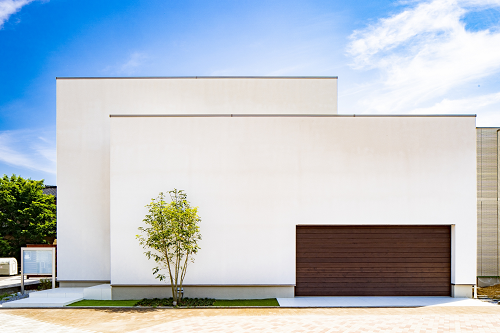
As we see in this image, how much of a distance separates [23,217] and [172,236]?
569 inches

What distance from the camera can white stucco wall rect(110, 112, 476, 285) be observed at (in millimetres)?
10180

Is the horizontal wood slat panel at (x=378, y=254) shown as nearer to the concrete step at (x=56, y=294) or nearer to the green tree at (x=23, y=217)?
the concrete step at (x=56, y=294)

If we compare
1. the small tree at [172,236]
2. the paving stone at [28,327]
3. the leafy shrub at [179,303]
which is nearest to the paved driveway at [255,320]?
the paving stone at [28,327]

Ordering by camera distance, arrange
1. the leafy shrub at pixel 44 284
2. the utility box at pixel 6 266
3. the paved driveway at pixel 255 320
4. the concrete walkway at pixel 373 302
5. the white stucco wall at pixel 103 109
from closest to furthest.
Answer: the paved driveway at pixel 255 320
the concrete walkway at pixel 373 302
the white stucco wall at pixel 103 109
the leafy shrub at pixel 44 284
the utility box at pixel 6 266

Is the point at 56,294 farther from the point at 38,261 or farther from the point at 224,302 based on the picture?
the point at 224,302

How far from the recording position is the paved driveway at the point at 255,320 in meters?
7.09

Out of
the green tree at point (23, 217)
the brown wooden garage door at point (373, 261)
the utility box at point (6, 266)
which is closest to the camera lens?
the brown wooden garage door at point (373, 261)

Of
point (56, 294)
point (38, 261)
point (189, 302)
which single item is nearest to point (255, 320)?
point (189, 302)

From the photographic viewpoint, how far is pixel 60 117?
12.2m

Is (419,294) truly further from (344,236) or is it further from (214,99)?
(214,99)

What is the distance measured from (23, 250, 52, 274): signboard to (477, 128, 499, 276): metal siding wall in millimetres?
19164

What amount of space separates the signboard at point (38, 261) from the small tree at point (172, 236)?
16.7 feet

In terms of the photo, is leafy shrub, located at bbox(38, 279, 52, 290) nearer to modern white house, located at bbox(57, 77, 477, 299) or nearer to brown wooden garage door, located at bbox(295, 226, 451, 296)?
modern white house, located at bbox(57, 77, 477, 299)

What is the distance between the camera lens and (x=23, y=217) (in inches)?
699
